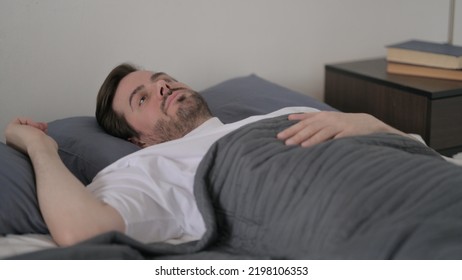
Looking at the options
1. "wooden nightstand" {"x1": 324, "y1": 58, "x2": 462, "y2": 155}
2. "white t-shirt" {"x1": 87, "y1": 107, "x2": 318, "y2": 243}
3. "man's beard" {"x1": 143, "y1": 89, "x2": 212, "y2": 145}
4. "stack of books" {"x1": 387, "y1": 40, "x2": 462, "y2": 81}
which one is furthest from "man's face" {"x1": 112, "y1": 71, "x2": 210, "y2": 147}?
"stack of books" {"x1": 387, "y1": 40, "x2": 462, "y2": 81}

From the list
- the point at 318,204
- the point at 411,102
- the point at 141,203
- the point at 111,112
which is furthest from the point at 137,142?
the point at 411,102

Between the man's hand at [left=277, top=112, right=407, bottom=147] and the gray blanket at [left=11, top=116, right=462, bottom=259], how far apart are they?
1.5 inches

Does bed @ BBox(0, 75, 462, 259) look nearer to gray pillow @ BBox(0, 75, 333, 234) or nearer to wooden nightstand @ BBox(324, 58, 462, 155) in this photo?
gray pillow @ BBox(0, 75, 333, 234)

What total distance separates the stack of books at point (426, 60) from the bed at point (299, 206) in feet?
2.19

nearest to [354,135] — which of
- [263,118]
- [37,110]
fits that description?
[263,118]

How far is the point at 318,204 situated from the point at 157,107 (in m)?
0.56

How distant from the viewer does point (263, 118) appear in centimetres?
128

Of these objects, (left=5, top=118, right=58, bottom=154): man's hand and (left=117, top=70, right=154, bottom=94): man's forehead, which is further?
(left=117, top=70, right=154, bottom=94): man's forehead

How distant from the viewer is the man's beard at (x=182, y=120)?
137 centimetres

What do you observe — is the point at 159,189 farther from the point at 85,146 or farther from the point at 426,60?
the point at 426,60

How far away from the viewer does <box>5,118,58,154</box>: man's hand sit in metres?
1.22

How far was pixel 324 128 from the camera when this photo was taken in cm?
120
